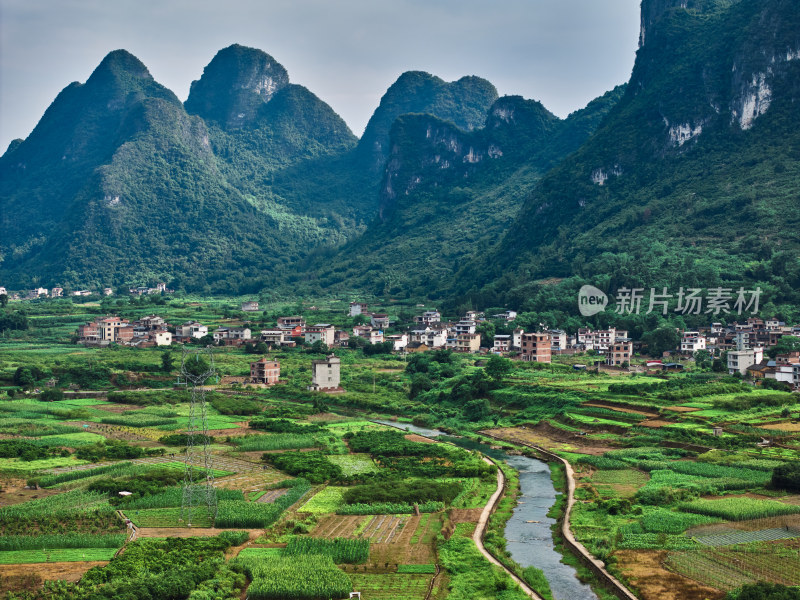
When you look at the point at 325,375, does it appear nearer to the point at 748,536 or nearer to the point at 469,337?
the point at 469,337

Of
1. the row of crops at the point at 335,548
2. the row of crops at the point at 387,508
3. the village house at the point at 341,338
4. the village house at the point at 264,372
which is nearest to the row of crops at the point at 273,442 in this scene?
the row of crops at the point at 387,508

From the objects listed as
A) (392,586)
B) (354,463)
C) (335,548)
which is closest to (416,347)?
(354,463)

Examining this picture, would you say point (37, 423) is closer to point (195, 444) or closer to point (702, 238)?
point (195, 444)

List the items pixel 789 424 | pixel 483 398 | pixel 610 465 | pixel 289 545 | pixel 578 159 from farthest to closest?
1. pixel 578 159
2. pixel 483 398
3. pixel 789 424
4. pixel 610 465
5. pixel 289 545

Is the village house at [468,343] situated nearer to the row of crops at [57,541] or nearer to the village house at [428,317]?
the village house at [428,317]

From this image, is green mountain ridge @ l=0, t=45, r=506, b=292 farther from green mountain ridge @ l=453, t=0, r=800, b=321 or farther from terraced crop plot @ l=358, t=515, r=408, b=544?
terraced crop plot @ l=358, t=515, r=408, b=544

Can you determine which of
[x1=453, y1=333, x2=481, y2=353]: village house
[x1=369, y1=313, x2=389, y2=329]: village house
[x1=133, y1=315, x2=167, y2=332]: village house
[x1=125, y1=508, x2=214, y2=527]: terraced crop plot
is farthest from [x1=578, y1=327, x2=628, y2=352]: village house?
[x1=125, y1=508, x2=214, y2=527]: terraced crop plot

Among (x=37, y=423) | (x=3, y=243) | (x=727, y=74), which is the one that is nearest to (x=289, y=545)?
(x=37, y=423)
